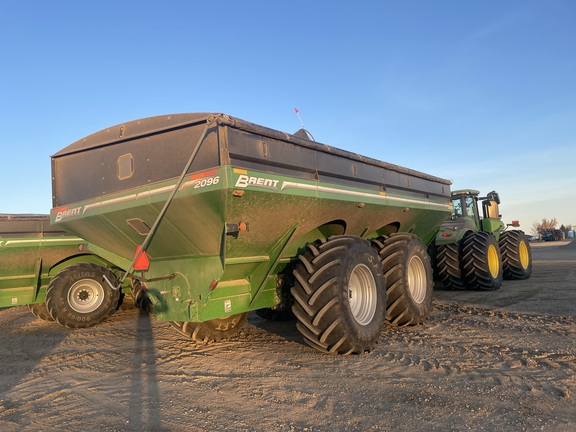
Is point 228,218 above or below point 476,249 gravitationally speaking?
above

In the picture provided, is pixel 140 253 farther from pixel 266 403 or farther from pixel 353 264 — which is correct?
pixel 353 264

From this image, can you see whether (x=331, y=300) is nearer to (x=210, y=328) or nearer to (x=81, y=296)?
(x=210, y=328)

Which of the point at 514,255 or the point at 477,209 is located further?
the point at 477,209

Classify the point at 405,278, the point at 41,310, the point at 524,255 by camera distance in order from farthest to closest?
1. the point at 524,255
2. the point at 41,310
3. the point at 405,278

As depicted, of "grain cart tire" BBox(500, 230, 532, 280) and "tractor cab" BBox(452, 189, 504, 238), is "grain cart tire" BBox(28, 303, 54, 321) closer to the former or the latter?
"tractor cab" BBox(452, 189, 504, 238)

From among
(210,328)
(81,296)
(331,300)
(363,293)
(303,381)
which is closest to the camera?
(303,381)

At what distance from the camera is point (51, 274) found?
839 cm

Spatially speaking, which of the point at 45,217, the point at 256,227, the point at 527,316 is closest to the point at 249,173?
the point at 256,227

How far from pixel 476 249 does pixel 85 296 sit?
7990mm

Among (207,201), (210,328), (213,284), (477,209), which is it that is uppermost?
(477,209)

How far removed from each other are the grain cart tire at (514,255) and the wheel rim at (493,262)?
1.37 m

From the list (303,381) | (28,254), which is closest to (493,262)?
(303,381)

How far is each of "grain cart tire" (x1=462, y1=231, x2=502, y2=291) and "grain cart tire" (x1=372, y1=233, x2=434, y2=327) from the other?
3460mm

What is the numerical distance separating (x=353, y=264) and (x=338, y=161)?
1.21 meters
